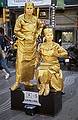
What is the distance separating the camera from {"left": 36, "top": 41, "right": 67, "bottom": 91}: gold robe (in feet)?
21.5

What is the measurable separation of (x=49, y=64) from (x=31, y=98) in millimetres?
703

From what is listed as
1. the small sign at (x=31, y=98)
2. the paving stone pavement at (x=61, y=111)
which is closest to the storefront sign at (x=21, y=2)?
the paving stone pavement at (x=61, y=111)

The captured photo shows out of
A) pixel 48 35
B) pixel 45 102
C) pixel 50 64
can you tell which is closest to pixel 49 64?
pixel 50 64

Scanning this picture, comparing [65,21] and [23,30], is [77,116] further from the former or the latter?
[65,21]

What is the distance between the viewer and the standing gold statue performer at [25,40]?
22.8 feet

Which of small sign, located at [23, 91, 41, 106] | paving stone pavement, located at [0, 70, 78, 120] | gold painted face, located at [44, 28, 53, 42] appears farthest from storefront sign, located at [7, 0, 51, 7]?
small sign, located at [23, 91, 41, 106]

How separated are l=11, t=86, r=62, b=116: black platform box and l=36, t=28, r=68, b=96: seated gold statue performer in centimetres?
13

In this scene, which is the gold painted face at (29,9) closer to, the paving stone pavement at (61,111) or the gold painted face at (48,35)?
the gold painted face at (48,35)

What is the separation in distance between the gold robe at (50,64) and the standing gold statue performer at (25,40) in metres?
0.48

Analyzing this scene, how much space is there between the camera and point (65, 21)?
75.9 ft

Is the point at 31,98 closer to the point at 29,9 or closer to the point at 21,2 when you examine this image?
the point at 29,9

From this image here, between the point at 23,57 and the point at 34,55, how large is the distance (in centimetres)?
25

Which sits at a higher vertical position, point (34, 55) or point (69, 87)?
point (34, 55)

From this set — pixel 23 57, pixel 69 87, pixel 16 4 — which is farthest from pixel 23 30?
pixel 16 4
